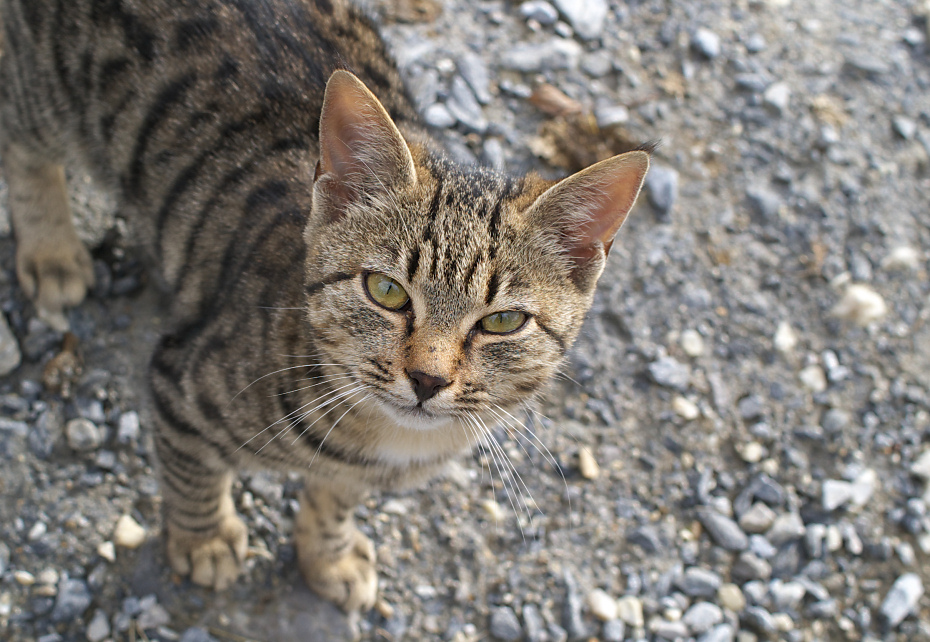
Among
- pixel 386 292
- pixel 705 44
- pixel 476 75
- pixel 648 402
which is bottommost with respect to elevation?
pixel 648 402

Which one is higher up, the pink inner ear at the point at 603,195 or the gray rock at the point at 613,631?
the pink inner ear at the point at 603,195

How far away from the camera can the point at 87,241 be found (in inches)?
141

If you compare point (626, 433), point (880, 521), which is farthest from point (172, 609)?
point (880, 521)

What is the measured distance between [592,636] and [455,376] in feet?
5.27

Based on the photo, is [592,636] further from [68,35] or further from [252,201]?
[68,35]

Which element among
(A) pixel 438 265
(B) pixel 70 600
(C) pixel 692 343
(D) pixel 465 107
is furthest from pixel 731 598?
(D) pixel 465 107

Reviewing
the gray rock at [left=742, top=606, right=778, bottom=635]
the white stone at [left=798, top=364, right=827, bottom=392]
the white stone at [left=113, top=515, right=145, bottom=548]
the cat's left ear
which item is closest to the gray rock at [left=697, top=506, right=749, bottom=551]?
the gray rock at [left=742, top=606, right=778, bottom=635]

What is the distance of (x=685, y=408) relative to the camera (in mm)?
3613

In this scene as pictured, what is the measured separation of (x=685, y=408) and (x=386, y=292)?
1.99 meters

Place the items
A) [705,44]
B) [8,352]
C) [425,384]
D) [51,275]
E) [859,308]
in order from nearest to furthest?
1. [425,384]
2. [8,352]
3. [51,275]
4. [859,308]
5. [705,44]

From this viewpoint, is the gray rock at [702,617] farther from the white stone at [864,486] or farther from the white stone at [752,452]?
the white stone at [864,486]

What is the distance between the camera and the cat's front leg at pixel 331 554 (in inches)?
114

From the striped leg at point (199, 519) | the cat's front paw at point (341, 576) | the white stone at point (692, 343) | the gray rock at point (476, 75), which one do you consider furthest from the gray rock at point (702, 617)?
the gray rock at point (476, 75)

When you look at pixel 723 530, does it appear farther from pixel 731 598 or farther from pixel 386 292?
pixel 386 292
